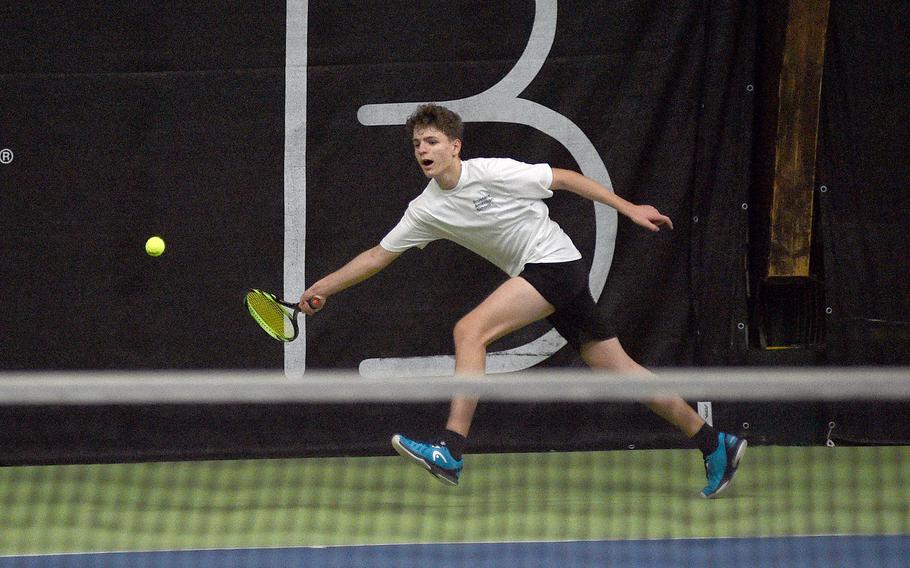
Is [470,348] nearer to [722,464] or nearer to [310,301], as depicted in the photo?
[310,301]

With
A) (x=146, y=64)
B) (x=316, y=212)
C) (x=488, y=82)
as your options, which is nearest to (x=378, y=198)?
(x=316, y=212)

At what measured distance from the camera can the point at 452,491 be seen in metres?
4.14

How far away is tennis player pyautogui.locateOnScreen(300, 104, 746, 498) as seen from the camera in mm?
3871

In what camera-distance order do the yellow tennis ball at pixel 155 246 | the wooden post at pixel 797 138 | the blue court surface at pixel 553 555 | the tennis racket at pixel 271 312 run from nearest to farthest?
the blue court surface at pixel 553 555 < the tennis racket at pixel 271 312 < the wooden post at pixel 797 138 < the yellow tennis ball at pixel 155 246

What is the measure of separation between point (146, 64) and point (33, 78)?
0.43 m

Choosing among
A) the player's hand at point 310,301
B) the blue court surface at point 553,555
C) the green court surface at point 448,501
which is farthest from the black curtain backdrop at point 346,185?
the blue court surface at point 553,555

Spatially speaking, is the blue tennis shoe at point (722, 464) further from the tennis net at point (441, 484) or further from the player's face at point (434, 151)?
the player's face at point (434, 151)

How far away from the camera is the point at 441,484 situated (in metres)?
4.28

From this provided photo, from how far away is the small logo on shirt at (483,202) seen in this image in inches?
154

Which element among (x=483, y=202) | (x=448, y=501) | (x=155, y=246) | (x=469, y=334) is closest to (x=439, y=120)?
(x=483, y=202)

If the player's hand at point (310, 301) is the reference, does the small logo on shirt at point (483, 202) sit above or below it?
above

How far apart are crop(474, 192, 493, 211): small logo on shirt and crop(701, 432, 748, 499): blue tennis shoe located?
3.38ft

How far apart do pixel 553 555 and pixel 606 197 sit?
1233 millimetres

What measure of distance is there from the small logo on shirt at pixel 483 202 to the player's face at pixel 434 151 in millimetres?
127
